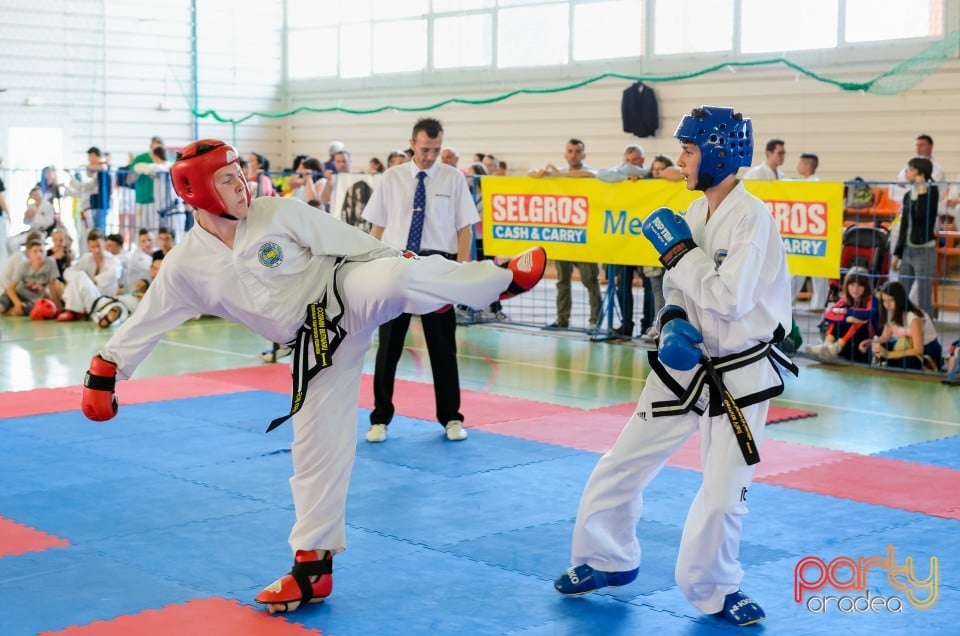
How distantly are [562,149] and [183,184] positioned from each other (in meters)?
15.0

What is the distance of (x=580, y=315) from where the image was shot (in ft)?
44.3

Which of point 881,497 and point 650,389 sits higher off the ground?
point 650,389

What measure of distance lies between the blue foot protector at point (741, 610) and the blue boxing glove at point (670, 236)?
122 cm

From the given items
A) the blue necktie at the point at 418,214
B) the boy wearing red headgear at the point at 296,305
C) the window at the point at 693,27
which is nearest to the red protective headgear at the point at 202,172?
the boy wearing red headgear at the point at 296,305

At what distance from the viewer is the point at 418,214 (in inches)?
290

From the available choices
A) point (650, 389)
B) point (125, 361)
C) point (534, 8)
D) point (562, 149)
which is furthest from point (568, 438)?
point (534, 8)

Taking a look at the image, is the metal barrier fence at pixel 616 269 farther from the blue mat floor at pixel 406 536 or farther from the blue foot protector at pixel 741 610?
the blue foot protector at pixel 741 610

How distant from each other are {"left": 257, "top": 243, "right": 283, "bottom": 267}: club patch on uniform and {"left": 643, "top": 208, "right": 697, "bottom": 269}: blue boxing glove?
1.32 meters

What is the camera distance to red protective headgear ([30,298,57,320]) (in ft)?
43.8

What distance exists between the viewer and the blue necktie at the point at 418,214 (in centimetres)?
736

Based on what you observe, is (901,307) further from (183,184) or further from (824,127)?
(183,184)

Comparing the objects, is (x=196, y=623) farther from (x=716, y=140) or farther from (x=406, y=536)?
(x=716, y=140)

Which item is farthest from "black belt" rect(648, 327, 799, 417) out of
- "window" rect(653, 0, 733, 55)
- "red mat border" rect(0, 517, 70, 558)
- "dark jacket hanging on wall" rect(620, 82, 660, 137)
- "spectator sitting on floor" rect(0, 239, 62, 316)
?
"dark jacket hanging on wall" rect(620, 82, 660, 137)

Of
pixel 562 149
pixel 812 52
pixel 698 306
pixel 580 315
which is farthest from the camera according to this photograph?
pixel 562 149
